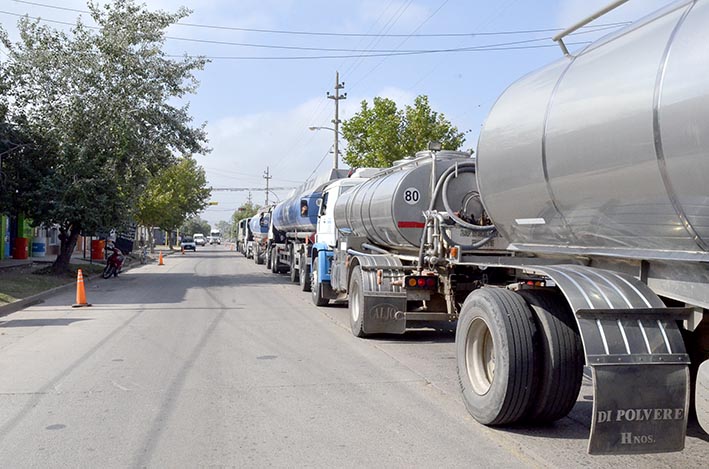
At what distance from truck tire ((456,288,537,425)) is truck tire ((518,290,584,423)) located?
8 centimetres

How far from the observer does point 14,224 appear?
33719 mm

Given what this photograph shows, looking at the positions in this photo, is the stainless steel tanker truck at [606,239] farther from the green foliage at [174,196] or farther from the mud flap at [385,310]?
the green foliage at [174,196]

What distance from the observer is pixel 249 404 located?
22.1 ft

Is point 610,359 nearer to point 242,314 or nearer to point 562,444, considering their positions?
point 562,444

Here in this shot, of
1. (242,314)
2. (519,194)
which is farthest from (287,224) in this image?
(519,194)

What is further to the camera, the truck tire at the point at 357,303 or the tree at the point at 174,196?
the tree at the point at 174,196

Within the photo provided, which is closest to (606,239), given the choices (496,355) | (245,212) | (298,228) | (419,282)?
(496,355)

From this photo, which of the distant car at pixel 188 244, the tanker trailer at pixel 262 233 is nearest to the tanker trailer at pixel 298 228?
the tanker trailer at pixel 262 233

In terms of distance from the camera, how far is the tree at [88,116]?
22312mm

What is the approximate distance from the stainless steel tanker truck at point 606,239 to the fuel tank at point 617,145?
0.01 meters

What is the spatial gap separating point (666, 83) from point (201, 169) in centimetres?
7125

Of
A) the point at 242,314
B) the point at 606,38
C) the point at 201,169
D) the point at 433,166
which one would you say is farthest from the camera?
the point at 201,169

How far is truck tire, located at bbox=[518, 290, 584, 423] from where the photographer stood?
5336mm

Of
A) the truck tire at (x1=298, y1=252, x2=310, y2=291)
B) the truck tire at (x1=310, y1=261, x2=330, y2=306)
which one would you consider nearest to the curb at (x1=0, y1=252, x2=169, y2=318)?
the truck tire at (x1=310, y1=261, x2=330, y2=306)
